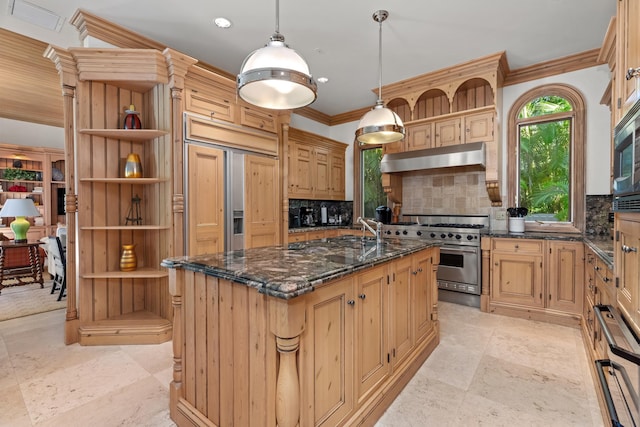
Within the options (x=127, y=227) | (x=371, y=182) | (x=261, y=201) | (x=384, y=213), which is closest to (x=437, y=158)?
(x=384, y=213)

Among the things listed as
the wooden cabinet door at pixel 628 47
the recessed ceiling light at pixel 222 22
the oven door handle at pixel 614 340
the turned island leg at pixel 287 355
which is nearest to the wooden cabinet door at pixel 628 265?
the oven door handle at pixel 614 340

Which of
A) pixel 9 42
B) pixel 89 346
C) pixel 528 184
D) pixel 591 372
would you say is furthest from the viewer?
pixel 528 184

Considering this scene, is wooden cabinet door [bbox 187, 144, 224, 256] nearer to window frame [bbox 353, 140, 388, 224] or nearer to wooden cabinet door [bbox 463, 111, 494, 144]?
window frame [bbox 353, 140, 388, 224]

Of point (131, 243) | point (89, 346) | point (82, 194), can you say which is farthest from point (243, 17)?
point (89, 346)

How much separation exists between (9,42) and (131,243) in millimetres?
2521

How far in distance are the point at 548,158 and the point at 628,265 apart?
3.01 metres

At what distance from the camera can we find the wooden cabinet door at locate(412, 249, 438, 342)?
7.61 feet

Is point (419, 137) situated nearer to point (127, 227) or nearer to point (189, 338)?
point (127, 227)

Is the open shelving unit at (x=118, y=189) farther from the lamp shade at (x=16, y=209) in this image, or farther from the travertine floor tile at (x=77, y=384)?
the lamp shade at (x=16, y=209)

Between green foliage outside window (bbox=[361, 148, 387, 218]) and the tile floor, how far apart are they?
2777 millimetres

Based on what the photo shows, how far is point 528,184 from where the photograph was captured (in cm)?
393

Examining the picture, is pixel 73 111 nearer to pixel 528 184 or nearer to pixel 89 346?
pixel 89 346

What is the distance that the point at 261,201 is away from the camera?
147 inches

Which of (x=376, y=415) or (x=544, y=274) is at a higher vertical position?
(x=544, y=274)
